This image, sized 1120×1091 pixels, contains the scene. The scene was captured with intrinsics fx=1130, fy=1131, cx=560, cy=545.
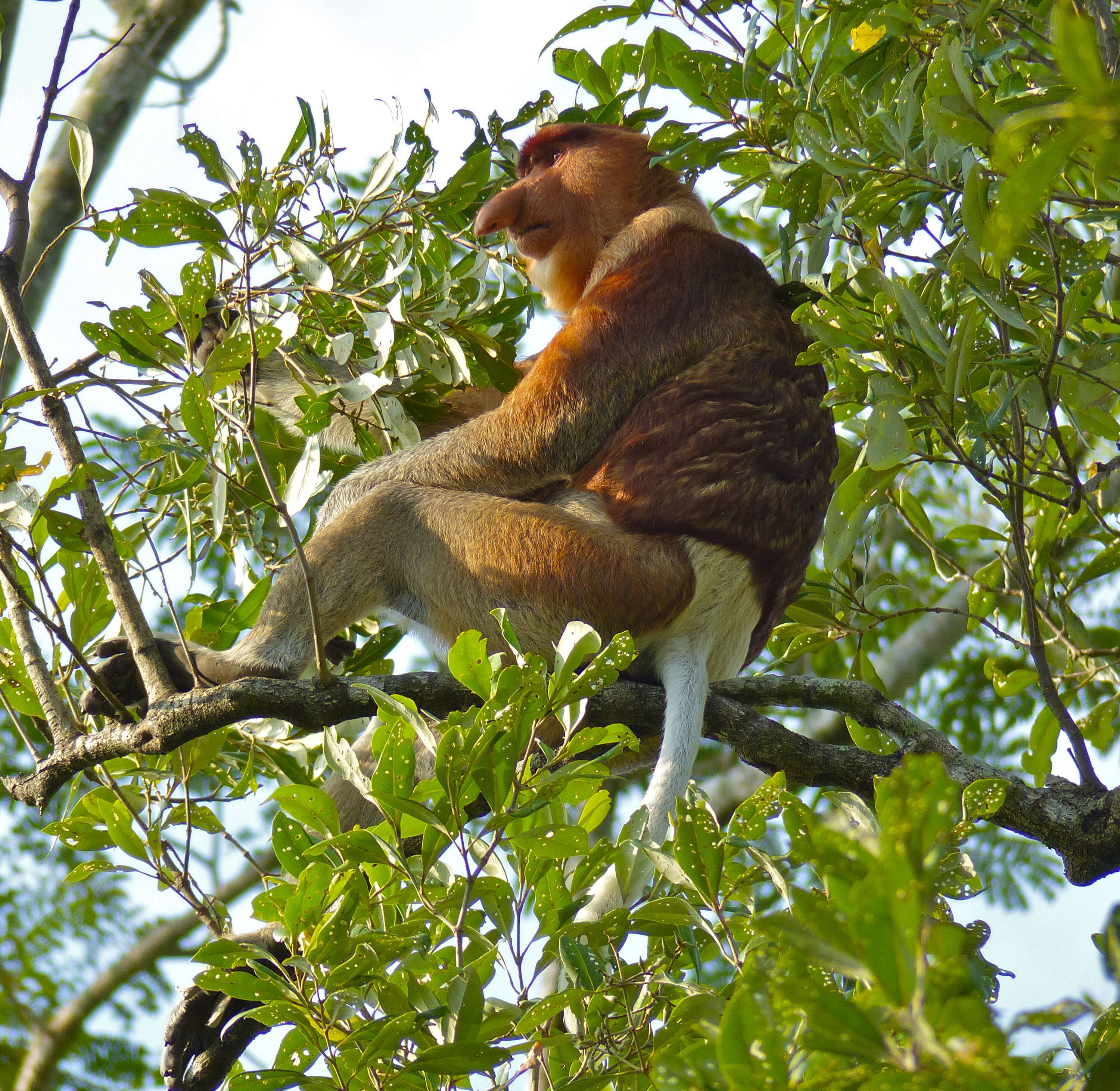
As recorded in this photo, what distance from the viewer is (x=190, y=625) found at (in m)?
2.64

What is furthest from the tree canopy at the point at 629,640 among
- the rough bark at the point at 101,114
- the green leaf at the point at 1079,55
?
the rough bark at the point at 101,114

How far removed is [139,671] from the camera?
7.91ft

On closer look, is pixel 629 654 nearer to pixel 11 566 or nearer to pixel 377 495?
pixel 377 495

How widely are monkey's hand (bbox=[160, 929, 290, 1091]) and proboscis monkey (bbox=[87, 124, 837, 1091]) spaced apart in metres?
0.02

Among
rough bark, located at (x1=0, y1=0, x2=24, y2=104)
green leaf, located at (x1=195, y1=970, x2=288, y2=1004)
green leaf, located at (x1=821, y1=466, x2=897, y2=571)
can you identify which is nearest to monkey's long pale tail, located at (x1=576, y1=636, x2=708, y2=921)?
green leaf, located at (x1=821, y1=466, x2=897, y2=571)

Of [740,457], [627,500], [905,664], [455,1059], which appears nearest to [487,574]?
[627,500]

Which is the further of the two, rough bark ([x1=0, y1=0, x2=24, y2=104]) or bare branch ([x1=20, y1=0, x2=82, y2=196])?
rough bark ([x1=0, y1=0, x2=24, y2=104])

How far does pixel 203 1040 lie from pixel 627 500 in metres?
1.55

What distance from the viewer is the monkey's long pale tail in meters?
1.98

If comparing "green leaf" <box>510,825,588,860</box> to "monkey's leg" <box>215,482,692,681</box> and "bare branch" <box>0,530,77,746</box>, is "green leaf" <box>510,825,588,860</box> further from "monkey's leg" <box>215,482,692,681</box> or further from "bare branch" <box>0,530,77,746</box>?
"bare branch" <box>0,530,77,746</box>

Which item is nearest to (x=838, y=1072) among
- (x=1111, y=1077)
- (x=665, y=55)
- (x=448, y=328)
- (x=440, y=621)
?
(x=1111, y=1077)

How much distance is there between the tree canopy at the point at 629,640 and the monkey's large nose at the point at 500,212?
4.3 inches

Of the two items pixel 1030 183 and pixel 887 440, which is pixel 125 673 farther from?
pixel 1030 183

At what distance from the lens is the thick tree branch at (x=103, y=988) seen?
4703 mm
